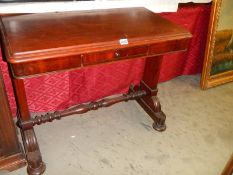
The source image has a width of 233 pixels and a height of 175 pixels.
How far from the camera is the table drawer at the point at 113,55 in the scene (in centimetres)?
136

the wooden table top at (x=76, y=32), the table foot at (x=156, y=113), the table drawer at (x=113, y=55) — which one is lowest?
the table foot at (x=156, y=113)

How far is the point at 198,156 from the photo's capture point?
1927 mm

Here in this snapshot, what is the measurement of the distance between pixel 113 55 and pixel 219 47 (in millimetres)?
1594

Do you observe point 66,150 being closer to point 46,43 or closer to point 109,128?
point 109,128

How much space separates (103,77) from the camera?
229cm

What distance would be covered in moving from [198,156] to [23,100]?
52.6 inches

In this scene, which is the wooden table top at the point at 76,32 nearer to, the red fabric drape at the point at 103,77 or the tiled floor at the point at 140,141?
the red fabric drape at the point at 103,77

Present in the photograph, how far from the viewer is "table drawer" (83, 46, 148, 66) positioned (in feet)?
4.45

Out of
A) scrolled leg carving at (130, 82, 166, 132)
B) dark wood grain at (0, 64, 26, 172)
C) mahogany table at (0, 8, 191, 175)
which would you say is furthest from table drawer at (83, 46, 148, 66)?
scrolled leg carving at (130, 82, 166, 132)

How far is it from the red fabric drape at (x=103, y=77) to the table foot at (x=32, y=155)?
0.41 m

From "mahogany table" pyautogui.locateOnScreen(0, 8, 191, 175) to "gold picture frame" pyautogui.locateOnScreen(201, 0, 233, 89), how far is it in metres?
0.89

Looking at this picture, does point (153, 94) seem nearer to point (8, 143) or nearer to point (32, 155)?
point (32, 155)

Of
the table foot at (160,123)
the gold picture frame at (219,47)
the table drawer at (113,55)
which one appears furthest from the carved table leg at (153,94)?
the gold picture frame at (219,47)

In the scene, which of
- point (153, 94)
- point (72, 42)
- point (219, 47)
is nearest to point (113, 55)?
point (72, 42)
